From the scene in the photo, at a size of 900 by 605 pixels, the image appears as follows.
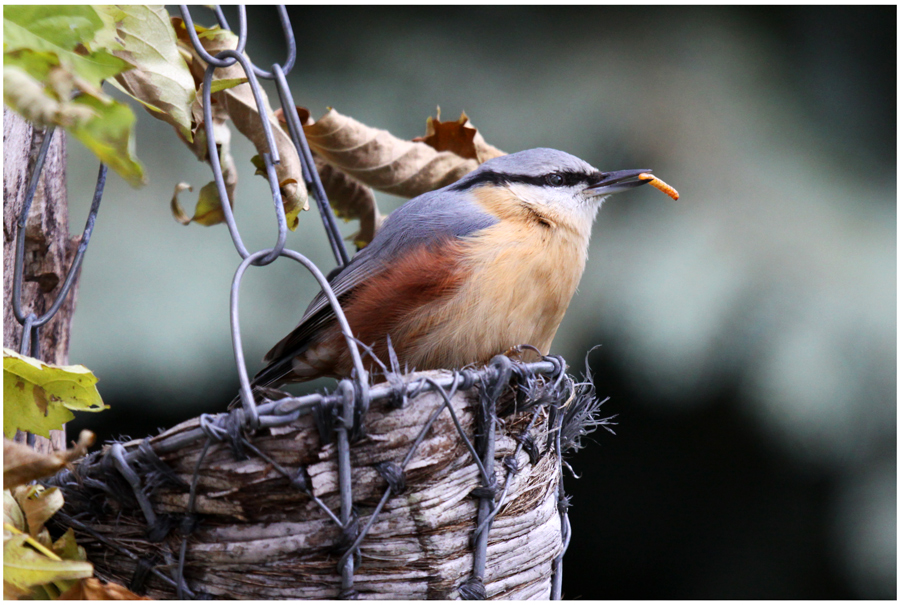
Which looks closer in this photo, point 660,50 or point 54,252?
point 54,252

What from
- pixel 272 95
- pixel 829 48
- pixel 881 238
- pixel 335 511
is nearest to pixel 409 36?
pixel 272 95

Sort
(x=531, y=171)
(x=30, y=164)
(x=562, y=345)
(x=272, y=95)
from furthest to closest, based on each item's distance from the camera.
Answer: (x=272, y=95)
(x=562, y=345)
(x=531, y=171)
(x=30, y=164)

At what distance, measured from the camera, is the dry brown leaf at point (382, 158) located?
169 centimetres

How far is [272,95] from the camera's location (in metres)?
2.75

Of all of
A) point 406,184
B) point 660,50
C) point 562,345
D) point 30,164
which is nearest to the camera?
point 30,164

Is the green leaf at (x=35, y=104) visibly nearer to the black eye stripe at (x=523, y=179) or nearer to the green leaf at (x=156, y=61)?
the green leaf at (x=156, y=61)

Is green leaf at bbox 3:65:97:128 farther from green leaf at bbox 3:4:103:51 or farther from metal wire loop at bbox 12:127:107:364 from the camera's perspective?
metal wire loop at bbox 12:127:107:364

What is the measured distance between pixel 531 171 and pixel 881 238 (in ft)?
4.14

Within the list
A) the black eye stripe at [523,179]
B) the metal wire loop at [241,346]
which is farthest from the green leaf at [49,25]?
the black eye stripe at [523,179]

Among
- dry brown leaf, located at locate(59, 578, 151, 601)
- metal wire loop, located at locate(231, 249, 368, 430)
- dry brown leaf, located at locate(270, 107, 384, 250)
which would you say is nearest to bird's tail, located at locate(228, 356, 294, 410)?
dry brown leaf, located at locate(270, 107, 384, 250)

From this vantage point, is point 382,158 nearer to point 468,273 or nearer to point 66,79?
point 468,273

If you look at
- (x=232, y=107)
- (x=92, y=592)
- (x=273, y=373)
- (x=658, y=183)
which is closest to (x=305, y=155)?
(x=232, y=107)

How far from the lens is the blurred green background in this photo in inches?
87.0

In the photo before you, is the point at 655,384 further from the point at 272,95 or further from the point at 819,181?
the point at 272,95
